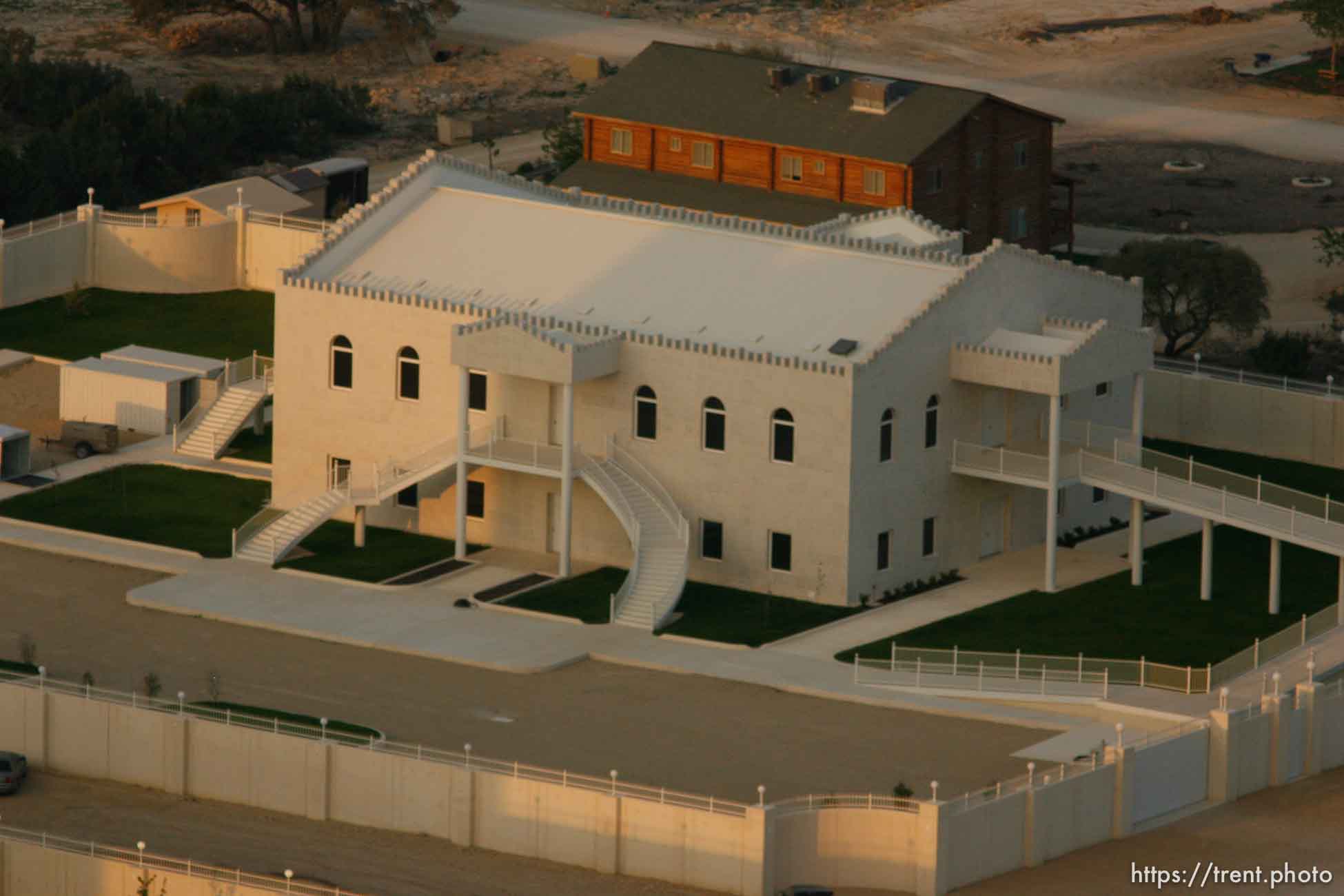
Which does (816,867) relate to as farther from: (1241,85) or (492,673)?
(1241,85)

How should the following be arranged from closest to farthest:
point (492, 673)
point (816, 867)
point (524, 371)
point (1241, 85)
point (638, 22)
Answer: point (816, 867) < point (492, 673) < point (524, 371) < point (1241, 85) < point (638, 22)

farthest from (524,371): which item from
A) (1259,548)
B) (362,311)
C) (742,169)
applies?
(742,169)

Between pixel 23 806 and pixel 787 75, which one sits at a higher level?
pixel 787 75

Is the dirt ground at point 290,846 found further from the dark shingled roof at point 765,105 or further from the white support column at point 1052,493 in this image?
the dark shingled roof at point 765,105

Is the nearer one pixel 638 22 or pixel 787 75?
pixel 787 75

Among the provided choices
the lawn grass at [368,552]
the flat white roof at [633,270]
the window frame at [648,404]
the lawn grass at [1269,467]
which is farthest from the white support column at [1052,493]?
the lawn grass at [368,552]

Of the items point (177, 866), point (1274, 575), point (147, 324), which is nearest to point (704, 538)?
point (1274, 575)
